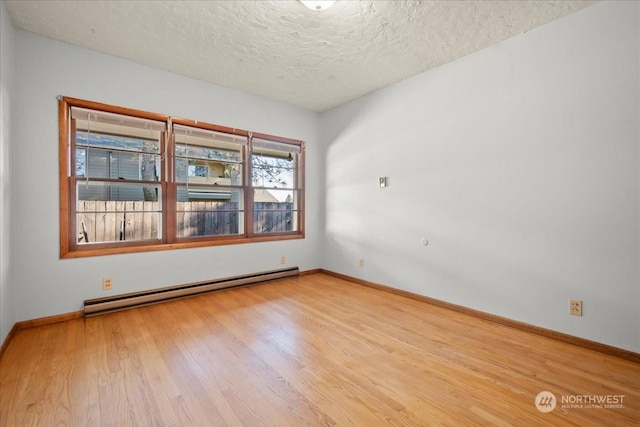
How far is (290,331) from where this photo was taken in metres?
2.52

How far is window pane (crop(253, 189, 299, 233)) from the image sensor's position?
4254 mm

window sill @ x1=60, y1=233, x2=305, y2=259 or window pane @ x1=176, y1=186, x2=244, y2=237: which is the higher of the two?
window pane @ x1=176, y1=186, x2=244, y2=237

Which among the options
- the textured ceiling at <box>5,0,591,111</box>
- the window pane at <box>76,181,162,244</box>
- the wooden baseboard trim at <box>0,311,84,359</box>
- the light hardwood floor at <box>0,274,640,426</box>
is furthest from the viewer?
the window pane at <box>76,181,162,244</box>

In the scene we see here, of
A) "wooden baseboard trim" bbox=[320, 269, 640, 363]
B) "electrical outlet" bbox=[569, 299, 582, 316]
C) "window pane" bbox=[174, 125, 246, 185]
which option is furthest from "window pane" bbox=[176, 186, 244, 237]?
"electrical outlet" bbox=[569, 299, 582, 316]

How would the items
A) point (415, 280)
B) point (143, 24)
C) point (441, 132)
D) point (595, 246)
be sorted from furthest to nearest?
point (415, 280) → point (441, 132) → point (143, 24) → point (595, 246)

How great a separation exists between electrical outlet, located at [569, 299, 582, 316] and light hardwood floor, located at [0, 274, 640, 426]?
0.88ft

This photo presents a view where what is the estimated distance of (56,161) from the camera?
2721mm

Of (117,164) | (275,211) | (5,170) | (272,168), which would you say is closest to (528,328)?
(275,211)

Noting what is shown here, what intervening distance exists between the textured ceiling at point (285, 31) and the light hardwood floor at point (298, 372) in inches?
106

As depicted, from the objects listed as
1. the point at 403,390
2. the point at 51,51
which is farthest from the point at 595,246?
the point at 51,51

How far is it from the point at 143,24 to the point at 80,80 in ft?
3.18

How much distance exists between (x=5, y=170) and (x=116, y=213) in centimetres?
99

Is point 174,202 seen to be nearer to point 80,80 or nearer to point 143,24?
point 80,80

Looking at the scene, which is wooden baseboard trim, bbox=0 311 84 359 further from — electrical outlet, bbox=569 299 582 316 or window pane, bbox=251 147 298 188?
electrical outlet, bbox=569 299 582 316
